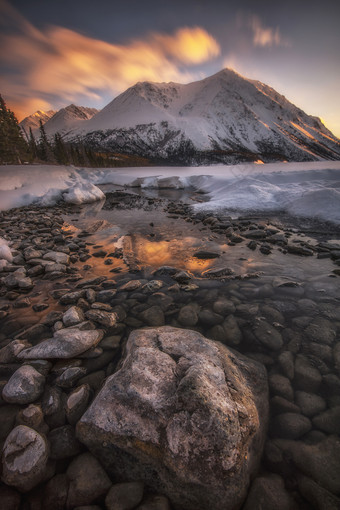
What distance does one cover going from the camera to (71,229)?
1009 centimetres

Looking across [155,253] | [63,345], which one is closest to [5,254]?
[155,253]

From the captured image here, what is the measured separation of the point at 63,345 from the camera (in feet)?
9.53

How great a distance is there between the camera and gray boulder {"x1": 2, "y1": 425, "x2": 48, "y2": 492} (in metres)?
1.70

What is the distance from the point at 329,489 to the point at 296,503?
313 millimetres

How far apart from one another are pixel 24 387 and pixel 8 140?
181 ft

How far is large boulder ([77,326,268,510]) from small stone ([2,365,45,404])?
0.77m

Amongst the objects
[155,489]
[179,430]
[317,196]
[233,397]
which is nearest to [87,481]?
[155,489]

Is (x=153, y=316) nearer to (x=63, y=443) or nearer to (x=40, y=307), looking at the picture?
(x=63, y=443)

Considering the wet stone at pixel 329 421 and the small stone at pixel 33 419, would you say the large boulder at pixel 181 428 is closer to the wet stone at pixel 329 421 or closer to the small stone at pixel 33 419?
the small stone at pixel 33 419

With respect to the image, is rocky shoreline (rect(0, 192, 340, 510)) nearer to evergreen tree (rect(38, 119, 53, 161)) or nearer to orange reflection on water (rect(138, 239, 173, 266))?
orange reflection on water (rect(138, 239, 173, 266))

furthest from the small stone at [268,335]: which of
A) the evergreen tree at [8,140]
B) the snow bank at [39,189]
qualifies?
the evergreen tree at [8,140]

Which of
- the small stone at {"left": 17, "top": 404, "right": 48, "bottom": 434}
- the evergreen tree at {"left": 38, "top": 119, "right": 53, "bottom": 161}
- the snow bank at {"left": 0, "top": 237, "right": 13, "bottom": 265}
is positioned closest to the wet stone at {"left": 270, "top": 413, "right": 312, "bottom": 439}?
the small stone at {"left": 17, "top": 404, "right": 48, "bottom": 434}

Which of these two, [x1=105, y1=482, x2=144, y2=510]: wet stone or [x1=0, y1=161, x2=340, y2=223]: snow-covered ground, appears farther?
[x1=0, y1=161, x2=340, y2=223]: snow-covered ground

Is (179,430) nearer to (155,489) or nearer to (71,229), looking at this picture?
(155,489)
